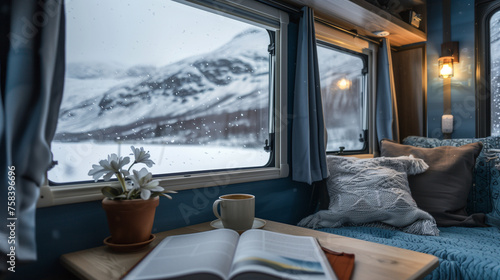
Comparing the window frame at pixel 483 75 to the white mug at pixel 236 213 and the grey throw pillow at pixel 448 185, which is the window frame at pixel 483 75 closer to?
the grey throw pillow at pixel 448 185

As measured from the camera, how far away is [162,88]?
1.58 meters

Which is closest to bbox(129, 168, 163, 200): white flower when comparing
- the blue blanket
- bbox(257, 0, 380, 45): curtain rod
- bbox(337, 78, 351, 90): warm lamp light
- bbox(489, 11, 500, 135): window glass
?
the blue blanket

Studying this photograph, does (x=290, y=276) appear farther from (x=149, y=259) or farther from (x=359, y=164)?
(x=359, y=164)

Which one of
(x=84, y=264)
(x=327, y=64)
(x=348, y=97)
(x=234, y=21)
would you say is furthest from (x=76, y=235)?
(x=348, y=97)

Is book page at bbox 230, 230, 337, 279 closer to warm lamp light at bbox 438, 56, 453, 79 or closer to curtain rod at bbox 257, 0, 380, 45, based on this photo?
curtain rod at bbox 257, 0, 380, 45

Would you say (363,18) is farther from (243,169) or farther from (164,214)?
(164,214)

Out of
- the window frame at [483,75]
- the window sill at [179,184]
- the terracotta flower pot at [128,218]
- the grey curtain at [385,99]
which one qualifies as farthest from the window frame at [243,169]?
the window frame at [483,75]

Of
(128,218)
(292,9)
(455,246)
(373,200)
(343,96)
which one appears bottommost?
(455,246)

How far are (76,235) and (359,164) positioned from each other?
1499mm

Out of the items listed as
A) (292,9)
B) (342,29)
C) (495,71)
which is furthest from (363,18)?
(495,71)

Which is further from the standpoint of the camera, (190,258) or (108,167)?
(108,167)

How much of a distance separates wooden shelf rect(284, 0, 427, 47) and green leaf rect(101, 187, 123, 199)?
1.52 m

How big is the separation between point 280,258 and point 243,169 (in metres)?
1.06

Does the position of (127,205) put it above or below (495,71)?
below
